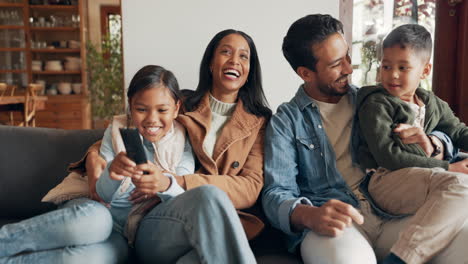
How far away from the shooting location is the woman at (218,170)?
1.12 metres

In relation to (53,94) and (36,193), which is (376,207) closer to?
(36,193)

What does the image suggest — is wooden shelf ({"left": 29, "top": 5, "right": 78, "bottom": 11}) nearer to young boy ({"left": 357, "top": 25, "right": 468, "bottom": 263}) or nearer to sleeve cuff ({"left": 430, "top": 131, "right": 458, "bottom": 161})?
young boy ({"left": 357, "top": 25, "right": 468, "bottom": 263})

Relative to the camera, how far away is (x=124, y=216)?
140cm

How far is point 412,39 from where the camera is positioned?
139cm

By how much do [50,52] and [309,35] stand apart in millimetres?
6014

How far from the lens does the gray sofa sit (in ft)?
5.31

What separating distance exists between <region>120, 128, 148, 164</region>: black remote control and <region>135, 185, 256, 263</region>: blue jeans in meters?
0.16

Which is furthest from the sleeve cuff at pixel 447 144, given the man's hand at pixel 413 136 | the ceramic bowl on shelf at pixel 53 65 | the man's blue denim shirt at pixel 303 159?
the ceramic bowl on shelf at pixel 53 65

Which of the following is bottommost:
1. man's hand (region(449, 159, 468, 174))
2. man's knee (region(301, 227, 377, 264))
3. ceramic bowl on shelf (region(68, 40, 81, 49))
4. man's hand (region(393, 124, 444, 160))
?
man's knee (region(301, 227, 377, 264))

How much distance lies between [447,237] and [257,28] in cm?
139

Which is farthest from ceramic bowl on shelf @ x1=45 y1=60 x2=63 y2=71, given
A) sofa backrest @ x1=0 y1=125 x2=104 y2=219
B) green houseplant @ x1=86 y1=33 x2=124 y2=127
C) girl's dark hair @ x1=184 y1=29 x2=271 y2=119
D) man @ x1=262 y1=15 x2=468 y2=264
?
man @ x1=262 y1=15 x2=468 y2=264

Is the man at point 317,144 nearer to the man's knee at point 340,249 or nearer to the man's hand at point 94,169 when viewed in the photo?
the man's knee at point 340,249

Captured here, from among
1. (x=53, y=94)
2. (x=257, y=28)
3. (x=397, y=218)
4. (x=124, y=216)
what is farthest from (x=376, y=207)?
(x=53, y=94)

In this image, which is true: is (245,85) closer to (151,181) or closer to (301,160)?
(301,160)
